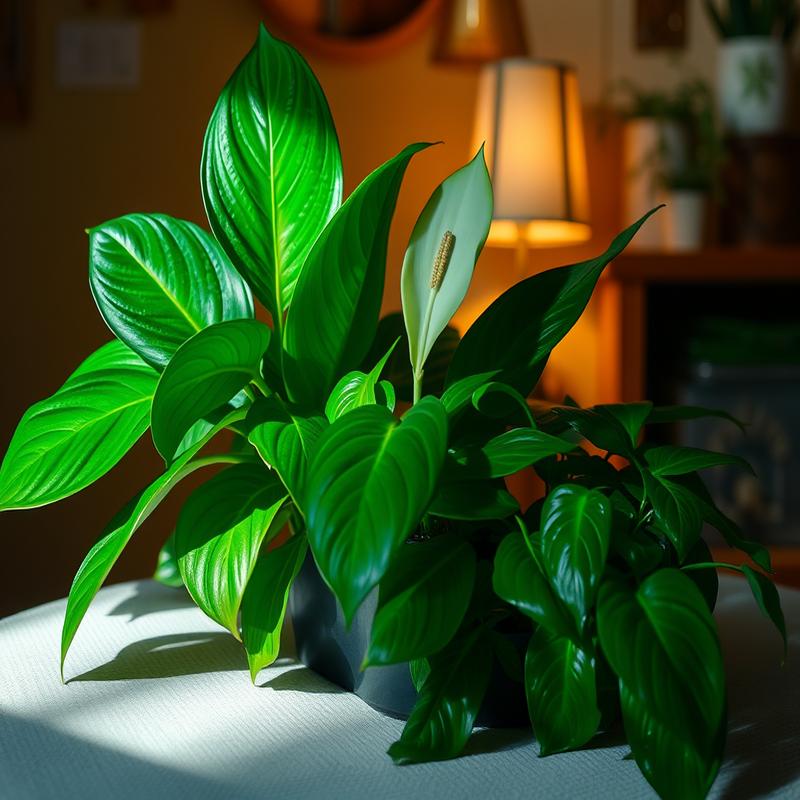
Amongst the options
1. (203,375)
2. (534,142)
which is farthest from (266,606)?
(534,142)

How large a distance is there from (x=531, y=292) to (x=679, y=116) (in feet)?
5.84

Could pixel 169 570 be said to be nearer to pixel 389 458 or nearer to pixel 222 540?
pixel 222 540

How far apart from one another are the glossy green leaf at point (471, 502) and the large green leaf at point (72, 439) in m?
0.22

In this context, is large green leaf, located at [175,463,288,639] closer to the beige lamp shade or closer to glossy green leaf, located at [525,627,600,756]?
glossy green leaf, located at [525,627,600,756]

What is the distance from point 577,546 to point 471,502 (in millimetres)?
71

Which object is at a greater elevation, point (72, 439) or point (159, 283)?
point (159, 283)

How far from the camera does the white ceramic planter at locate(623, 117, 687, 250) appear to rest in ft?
7.61

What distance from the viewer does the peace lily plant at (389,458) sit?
0.54 meters

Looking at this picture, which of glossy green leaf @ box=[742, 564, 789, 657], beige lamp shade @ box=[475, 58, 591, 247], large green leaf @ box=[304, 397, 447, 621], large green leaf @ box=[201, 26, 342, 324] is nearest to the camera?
large green leaf @ box=[304, 397, 447, 621]

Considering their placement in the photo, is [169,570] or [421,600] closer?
[421,600]

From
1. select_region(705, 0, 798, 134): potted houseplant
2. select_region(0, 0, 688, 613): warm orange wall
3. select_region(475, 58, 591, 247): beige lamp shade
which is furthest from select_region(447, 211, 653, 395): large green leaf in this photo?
select_region(705, 0, 798, 134): potted houseplant

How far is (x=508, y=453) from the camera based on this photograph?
0.60 m

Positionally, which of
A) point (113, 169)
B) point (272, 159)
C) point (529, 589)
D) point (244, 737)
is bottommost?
point (244, 737)

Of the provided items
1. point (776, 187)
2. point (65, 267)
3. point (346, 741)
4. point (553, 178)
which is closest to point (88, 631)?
point (346, 741)
